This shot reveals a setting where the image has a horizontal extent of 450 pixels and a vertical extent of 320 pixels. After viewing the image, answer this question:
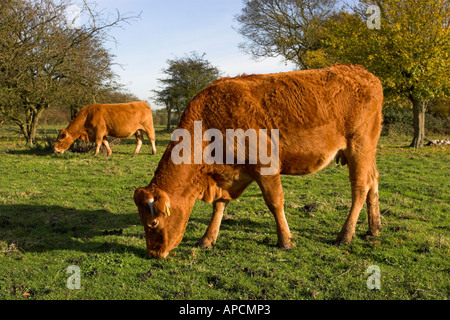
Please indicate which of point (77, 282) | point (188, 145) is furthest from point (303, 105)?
point (77, 282)

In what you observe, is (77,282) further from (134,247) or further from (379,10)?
(379,10)

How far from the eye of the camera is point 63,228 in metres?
6.12

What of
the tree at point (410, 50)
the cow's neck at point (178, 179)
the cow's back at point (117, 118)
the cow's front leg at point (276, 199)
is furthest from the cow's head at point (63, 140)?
the tree at point (410, 50)

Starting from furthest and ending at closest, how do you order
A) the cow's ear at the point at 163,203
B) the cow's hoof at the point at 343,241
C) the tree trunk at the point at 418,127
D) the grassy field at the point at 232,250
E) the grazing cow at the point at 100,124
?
the tree trunk at the point at 418,127 → the grazing cow at the point at 100,124 → the cow's hoof at the point at 343,241 → the cow's ear at the point at 163,203 → the grassy field at the point at 232,250

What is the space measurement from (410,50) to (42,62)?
715 inches

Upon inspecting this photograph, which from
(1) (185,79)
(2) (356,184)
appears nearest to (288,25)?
(1) (185,79)

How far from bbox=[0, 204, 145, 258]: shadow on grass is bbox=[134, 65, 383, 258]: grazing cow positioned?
1099 mm

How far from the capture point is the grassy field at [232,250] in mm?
3998

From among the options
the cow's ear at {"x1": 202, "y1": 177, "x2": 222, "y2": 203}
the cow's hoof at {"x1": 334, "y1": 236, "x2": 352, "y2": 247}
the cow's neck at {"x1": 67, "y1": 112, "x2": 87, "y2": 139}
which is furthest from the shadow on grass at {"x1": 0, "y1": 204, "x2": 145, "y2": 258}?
the cow's neck at {"x1": 67, "y1": 112, "x2": 87, "y2": 139}

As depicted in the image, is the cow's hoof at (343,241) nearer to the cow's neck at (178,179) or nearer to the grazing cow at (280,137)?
the grazing cow at (280,137)

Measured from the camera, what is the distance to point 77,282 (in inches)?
163

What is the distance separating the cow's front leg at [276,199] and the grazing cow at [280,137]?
0.01 meters

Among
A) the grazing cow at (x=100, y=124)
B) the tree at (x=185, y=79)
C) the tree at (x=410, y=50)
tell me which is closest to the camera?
the grazing cow at (x=100, y=124)

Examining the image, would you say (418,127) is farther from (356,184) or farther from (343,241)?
(343,241)
